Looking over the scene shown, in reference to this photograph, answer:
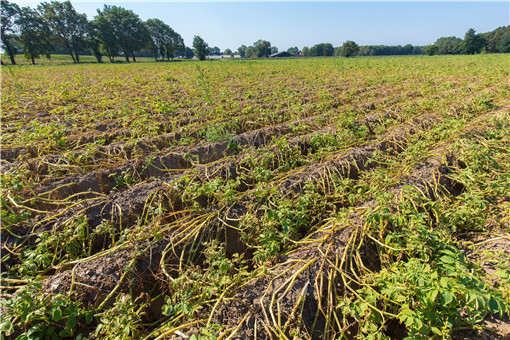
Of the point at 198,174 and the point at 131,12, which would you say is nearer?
the point at 198,174

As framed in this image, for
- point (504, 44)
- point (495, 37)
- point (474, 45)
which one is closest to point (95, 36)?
point (474, 45)

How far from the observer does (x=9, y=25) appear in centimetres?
3622

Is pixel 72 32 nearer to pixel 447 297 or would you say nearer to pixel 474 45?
pixel 447 297

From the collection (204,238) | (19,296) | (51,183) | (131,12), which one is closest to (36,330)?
(19,296)

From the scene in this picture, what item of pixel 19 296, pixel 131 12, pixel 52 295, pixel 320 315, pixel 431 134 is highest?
pixel 131 12

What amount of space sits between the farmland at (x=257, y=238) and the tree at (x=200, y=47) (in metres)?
56.9

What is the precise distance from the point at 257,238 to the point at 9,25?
189 feet

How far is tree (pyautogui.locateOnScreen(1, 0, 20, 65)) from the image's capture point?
35.3 m

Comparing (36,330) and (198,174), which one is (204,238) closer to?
(198,174)

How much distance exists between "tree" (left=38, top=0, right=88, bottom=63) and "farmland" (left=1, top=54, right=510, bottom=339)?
5323 centimetres

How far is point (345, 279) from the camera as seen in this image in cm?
206

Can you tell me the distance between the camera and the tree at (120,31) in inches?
1758

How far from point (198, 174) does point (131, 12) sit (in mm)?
70840

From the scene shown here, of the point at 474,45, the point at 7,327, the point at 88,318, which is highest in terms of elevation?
the point at 474,45
